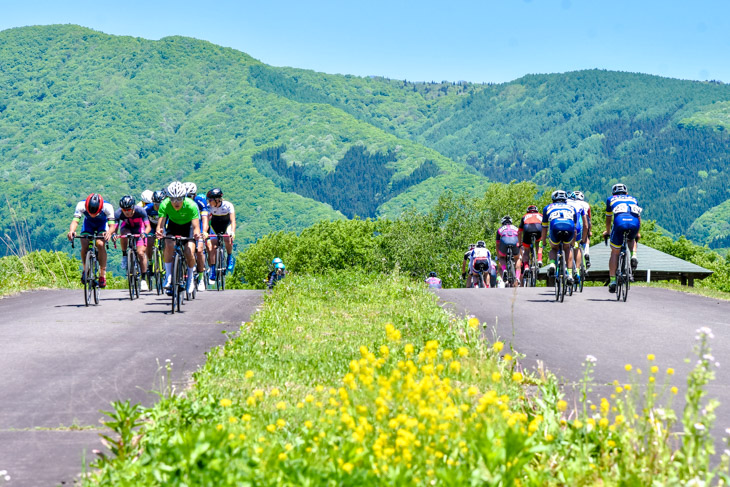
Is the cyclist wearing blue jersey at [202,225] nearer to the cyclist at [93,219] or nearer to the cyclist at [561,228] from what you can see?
the cyclist at [93,219]

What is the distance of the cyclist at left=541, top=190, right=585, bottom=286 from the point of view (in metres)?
15.9

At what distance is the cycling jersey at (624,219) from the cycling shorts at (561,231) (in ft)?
2.41

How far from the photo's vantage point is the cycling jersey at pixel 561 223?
15.9m

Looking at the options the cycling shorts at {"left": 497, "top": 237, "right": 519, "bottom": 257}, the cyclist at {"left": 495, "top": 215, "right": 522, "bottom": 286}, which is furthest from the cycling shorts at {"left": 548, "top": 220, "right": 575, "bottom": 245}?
the cycling shorts at {"left": 497, "top": 237, "right": 519, "bottom": 257}

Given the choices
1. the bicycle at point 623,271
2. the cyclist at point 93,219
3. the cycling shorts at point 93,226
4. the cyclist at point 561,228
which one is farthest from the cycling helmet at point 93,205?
the bicycle at point 623,271

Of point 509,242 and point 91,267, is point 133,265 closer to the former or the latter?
point 91,267

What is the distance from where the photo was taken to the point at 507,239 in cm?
2248

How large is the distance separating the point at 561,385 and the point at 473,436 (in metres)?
3.16

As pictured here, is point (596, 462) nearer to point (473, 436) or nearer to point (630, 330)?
point (473, 436)

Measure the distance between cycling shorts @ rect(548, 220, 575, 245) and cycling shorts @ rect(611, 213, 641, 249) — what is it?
2.45 ft

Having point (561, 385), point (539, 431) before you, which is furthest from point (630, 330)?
point (539, 431)

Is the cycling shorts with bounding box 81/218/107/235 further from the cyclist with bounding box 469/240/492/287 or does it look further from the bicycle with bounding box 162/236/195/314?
the cyclist with bounding box 469/240/492/287

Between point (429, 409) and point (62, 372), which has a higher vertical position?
point (429, 409)

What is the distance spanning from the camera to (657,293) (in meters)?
17.8
